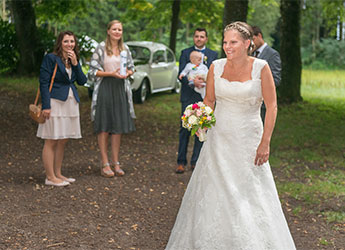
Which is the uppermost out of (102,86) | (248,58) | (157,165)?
(248,58)

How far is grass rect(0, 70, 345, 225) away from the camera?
7.65 metres

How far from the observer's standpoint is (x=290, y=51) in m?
17.5

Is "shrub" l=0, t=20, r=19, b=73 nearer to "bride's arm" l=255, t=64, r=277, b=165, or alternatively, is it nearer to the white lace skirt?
the white lace skirt

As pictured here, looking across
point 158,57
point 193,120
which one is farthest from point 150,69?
point 193,120

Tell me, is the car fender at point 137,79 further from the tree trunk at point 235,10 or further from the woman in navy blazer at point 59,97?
the woman in navy blazer at point 59,97

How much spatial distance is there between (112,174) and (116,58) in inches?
72.9

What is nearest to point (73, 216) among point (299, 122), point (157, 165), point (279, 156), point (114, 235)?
point (114, 235)

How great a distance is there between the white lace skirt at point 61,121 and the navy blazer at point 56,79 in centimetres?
9

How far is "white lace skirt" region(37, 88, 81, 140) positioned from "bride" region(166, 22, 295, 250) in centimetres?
302

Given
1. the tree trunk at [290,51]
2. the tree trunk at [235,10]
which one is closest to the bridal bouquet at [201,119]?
the tree trunk at [235,10]

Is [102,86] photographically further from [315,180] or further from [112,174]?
[315,180]

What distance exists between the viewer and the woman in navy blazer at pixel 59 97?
7.23 metres

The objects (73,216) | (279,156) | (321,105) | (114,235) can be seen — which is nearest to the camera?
(114,235)

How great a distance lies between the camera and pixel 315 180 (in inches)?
341
